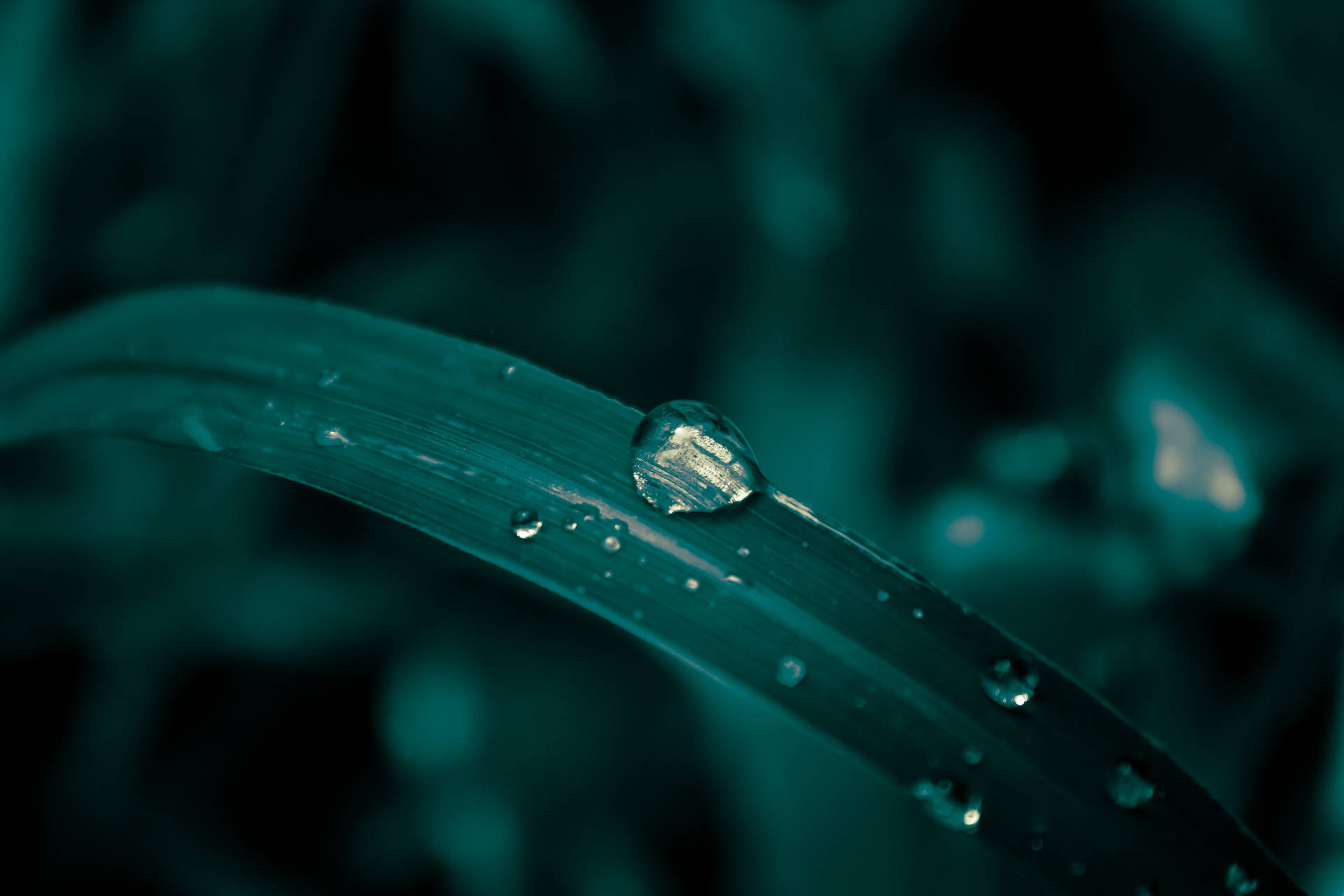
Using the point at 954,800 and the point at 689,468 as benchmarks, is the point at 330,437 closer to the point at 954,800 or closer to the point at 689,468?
the point at 689,468

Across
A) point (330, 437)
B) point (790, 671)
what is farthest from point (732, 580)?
point (330, 437)

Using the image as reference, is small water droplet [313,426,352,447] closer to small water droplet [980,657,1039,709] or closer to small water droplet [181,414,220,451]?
small water droplet [181,414,220,451]

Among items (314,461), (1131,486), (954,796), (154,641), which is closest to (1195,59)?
(1131,486)

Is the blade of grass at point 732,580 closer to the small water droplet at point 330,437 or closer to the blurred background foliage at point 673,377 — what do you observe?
the small water droplet at point 330,437

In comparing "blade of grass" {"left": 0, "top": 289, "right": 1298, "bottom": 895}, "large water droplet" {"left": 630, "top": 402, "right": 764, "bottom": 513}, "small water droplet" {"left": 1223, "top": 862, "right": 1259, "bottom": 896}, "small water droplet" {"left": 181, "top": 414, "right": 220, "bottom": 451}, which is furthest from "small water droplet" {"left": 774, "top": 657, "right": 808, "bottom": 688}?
"small water droplet" {"left": 181, "top": 414, "right": 220, "bottom": 451}

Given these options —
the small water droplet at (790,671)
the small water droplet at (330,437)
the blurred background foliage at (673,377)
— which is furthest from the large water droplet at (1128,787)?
the small water droplet at (330,437)

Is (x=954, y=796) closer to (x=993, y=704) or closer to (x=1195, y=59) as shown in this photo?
(x=993, y=704)
